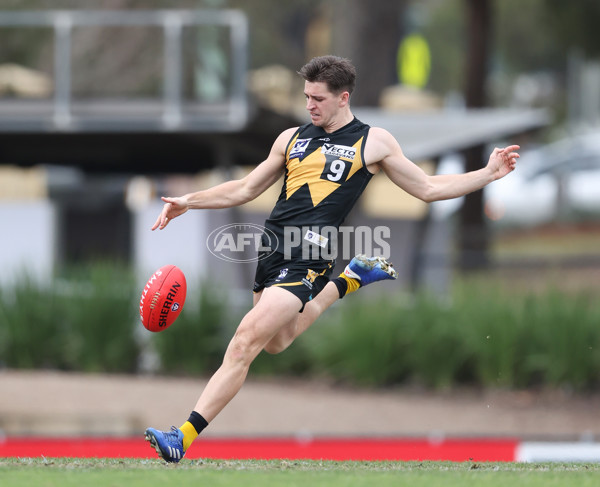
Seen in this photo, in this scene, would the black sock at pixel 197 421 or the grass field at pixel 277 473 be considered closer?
the grass field at pixel 277 473

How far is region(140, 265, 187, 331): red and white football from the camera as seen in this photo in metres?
7.45

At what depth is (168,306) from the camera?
24.5 ft

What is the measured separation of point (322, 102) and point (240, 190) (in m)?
0.79

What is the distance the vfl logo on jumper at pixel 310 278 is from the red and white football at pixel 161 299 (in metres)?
0.83

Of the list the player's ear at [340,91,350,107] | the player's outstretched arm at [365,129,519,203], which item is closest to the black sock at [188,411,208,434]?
the player's outstretched arm at [365,129,519,203]

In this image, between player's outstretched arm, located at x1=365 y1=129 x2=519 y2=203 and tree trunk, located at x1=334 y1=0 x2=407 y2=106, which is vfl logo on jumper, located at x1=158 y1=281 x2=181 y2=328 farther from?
tree trunk, located at x1=334 y1=0 x2=407 y2=106

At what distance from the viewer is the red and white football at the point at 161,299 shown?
24.4 feet

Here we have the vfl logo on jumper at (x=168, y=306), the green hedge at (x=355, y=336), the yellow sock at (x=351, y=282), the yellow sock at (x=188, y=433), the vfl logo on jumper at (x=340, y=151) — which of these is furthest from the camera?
the green hedge at (x=355, y=336)

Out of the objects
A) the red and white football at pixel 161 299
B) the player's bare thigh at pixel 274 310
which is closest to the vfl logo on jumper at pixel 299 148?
the player's bare thigh at pixel 274 310

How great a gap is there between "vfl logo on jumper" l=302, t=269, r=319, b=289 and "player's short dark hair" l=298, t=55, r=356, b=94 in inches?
43.9

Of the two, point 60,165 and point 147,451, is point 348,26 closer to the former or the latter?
point 60,165

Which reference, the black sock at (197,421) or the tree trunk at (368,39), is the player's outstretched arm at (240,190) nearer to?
the black sock at (197,421)

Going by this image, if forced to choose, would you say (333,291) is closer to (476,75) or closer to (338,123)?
(338,123)

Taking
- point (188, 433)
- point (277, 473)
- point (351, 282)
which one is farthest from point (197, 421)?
point (351, 282)
